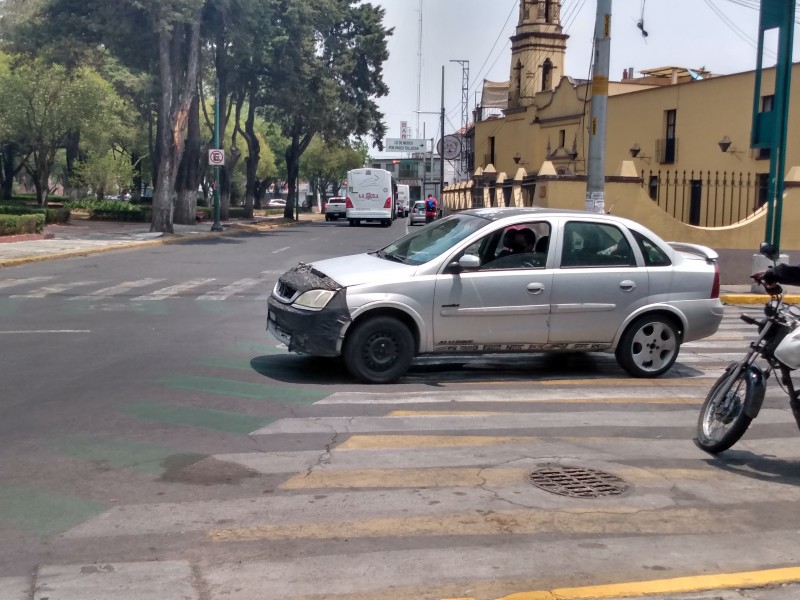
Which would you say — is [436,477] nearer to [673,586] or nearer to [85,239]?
[673,586]

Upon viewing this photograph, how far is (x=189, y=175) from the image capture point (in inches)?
1636

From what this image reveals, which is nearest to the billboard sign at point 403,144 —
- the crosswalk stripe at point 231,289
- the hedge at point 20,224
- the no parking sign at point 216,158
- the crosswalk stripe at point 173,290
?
the no parking sign at point 216,158

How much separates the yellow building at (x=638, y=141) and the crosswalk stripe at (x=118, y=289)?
857cm

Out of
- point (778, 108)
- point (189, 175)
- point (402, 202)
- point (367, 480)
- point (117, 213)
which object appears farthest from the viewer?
point (402, 202)

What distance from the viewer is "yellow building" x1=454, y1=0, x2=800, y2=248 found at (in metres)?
20.5

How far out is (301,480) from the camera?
19.7ft

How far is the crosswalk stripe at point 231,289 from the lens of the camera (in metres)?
15.9

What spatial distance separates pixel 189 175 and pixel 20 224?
1430cm

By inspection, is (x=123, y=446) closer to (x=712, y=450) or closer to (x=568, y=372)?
(x=712, y=450)

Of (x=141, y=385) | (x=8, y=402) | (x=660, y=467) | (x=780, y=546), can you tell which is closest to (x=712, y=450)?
(x=660, y=467)

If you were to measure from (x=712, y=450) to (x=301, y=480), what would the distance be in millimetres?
3077

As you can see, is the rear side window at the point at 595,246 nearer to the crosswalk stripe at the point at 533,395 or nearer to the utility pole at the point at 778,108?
the crosswalk stripe at the point at 533,395

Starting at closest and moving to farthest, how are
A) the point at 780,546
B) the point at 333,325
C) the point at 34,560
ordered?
the point at 34,560 → the point at 780,546 → the point at 333,325

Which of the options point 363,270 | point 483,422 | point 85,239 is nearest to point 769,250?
point 483,422
